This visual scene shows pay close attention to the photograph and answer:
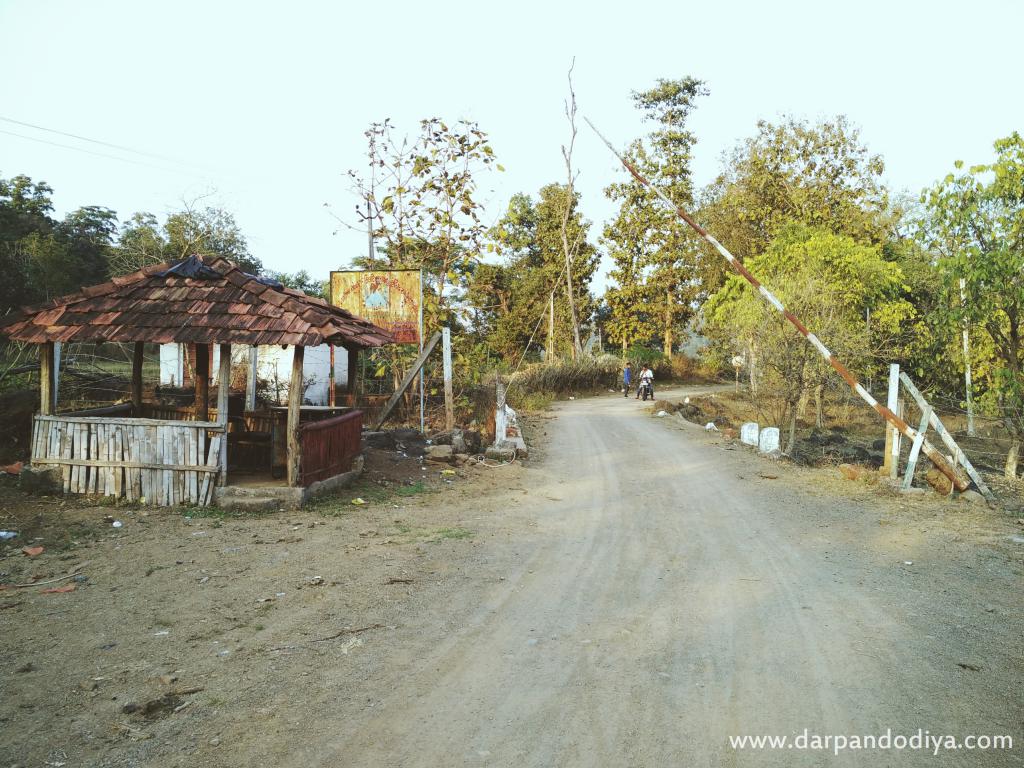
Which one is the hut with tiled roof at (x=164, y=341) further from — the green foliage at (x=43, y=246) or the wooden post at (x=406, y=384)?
the green foliage at (x=43, y=246)

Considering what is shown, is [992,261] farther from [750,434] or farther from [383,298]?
[383,298]

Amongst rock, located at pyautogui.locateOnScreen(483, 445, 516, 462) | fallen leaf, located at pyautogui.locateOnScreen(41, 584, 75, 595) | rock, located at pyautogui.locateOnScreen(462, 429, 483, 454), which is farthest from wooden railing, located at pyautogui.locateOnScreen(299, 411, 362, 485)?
fallen leaf, located at pyautogui.locateOnScreen(41, 584, 75, 595)

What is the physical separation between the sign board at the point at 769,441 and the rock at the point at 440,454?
7098 millimetres

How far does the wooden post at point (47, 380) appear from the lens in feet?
32.0

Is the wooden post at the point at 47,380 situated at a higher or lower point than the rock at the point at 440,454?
higher

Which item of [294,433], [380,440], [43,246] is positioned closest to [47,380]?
[294,433]

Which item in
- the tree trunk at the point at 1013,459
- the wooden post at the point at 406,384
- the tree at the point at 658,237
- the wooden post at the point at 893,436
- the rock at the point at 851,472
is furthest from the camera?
the tree at the point at 658,237

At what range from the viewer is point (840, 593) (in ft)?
20.6

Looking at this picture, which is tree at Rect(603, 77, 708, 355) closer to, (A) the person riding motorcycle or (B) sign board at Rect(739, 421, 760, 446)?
(A) the person riding motorcycle

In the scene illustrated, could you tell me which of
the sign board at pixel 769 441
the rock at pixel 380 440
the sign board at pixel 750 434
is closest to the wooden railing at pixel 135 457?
the rock at pixel 380 440

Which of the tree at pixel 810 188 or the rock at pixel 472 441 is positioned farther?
the tree at pixel 810 188

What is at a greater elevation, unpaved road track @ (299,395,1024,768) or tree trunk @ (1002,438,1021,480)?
tree trunk @ (1002,438,1021,480)

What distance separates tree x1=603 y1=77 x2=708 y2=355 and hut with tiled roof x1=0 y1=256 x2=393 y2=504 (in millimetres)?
34728

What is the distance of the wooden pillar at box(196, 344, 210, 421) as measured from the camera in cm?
1045
